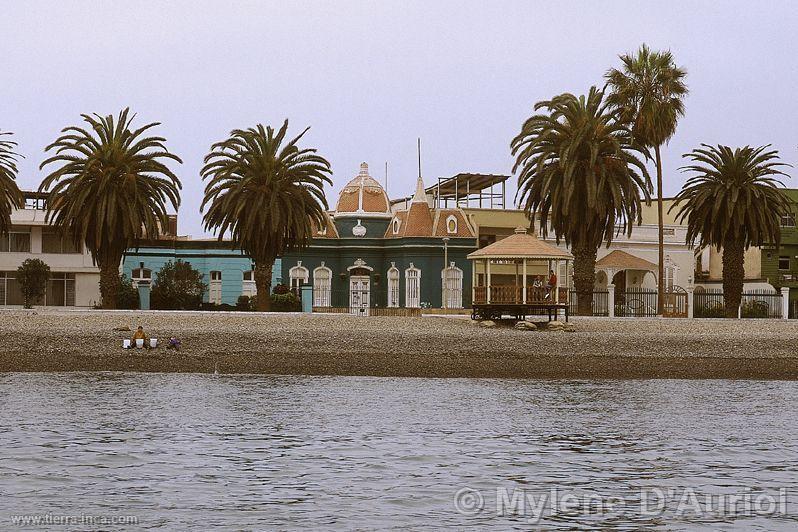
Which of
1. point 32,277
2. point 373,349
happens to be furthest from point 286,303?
point 373,349

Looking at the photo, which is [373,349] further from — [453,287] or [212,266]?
[212,266]

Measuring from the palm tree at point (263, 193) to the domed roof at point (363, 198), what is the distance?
1718 cm

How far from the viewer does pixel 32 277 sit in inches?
2504

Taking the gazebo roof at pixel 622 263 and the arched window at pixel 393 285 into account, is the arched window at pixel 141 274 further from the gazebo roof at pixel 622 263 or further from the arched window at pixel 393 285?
the gazebo roof at pixel 622 263

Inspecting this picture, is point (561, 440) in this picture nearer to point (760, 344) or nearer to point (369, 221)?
point (760, 344)

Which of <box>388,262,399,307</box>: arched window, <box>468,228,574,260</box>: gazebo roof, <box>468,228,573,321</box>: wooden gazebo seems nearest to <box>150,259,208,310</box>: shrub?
<box>388,262,399,307</box>: arched window

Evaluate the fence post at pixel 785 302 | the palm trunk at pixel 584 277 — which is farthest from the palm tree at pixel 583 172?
the fence post at pixel 785 302

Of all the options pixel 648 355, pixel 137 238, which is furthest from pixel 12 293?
Answer: pixel 648 355

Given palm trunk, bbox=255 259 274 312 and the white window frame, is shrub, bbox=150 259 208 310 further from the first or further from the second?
the white window frame

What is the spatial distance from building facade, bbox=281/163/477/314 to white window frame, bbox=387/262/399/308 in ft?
0.21

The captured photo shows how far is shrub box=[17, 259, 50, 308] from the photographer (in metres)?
63.5

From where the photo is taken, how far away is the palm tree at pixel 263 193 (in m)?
54.8

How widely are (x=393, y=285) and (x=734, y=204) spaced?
2268 cm

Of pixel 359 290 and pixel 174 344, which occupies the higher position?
pixel 359 290
